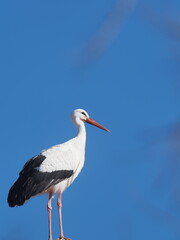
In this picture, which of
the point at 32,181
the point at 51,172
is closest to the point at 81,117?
the point at 51,172

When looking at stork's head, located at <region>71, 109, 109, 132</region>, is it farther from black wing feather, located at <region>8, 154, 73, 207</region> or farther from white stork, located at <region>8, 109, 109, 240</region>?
black wing feather, located at <region>8, 154, 73, 207</region>

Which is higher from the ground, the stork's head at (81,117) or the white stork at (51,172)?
the stork's head at (81,117)

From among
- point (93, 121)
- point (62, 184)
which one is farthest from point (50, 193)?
point (93, 121)

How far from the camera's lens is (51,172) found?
20672 mm

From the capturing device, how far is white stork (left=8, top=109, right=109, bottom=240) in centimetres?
2020

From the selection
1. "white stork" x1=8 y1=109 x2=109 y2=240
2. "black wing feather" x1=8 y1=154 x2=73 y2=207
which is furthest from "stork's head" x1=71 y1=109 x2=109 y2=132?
"black wing feather" x1=8 y1=154 x2=73 y2=207

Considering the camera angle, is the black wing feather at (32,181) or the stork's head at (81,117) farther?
the stork's head at (81,117)

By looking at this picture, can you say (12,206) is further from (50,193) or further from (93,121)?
(93,121)

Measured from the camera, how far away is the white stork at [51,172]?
20.2m

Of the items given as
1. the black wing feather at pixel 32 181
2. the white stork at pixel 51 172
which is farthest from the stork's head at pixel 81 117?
the black wing feather at pixel 32 181

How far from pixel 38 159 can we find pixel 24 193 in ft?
2.64

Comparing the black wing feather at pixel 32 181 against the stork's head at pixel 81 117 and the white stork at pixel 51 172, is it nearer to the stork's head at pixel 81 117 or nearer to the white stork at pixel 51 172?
the white stork at pixel 51 172

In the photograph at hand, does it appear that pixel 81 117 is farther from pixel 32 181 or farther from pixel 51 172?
pixel 32 181

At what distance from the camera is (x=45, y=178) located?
20516 millimetres
